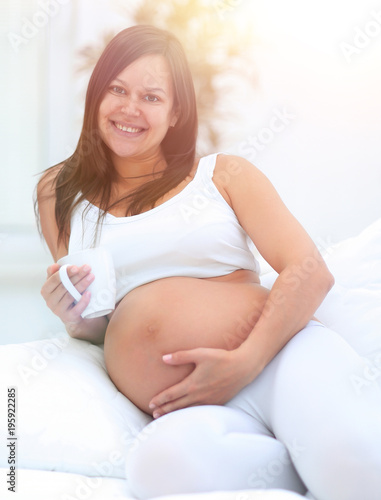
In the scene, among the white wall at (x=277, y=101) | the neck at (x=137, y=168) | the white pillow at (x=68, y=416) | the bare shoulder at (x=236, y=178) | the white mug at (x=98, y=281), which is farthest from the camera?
the white wall at (x=277, y=101)

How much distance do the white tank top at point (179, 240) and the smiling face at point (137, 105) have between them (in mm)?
150

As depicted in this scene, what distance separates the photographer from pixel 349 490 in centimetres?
72

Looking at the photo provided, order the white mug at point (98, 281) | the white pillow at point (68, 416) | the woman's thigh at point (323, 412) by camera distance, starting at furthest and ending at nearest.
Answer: the white mug at point (98, 281)
the white pillow at point (68, 416)
the woman's thigh at point (323, 412)

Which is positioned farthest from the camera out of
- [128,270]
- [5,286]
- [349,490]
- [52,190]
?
[5,286]

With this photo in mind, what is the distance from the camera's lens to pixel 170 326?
0.97m

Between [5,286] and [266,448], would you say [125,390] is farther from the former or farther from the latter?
[5,286]

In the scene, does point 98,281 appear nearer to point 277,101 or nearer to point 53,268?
point 53,268

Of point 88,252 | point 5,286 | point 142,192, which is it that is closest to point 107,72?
point 142,192

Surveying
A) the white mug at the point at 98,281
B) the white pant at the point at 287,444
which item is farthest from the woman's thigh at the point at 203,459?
the white mug at the point at 98,281

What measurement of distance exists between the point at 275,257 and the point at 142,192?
0.32m

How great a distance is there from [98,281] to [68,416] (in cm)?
23

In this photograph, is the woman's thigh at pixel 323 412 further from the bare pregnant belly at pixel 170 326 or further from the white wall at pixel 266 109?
the white wall at pixel 266 109

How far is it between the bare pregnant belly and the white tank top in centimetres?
5

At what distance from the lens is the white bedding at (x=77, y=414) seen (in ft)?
2.62
